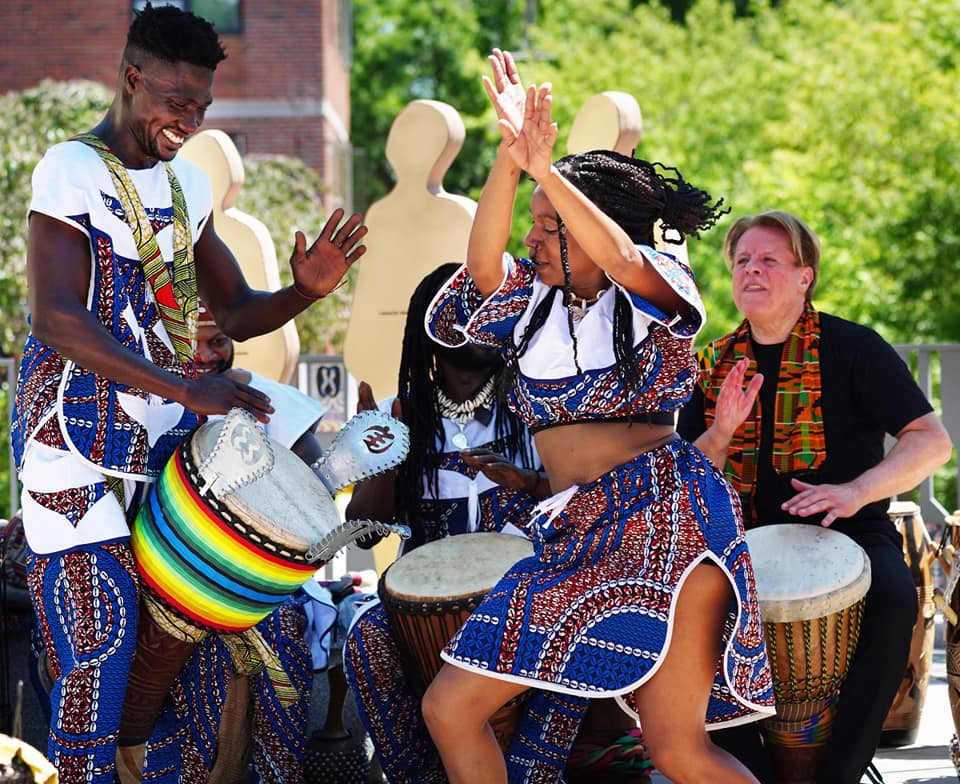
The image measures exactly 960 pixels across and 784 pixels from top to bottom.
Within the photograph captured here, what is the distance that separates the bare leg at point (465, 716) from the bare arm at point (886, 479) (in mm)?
1053

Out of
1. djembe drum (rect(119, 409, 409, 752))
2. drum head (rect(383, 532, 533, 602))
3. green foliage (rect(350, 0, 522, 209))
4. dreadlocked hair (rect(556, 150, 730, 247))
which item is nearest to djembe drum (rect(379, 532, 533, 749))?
drum head (rect(383, 532, 533, 602))

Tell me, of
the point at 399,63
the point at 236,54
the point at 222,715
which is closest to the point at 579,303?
the point at 222,715

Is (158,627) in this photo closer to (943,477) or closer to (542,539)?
(542,539)

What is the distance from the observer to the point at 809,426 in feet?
13.6

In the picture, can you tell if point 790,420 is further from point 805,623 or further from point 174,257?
point 174,257

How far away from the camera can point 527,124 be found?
298 cm

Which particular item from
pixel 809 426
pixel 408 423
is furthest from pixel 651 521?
pixel 408 423

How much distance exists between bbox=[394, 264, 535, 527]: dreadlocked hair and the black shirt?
0.71 meters

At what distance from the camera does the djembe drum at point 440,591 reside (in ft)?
12.3

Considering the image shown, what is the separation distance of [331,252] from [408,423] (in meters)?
1.04

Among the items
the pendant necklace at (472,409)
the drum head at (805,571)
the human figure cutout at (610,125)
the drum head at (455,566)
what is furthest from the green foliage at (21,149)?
the drum head at (805,571)

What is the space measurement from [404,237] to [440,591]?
238 centimetres

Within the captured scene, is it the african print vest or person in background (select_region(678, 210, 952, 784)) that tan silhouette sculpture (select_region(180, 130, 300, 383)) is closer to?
person in background (select_region(678, 210, 952, 784))

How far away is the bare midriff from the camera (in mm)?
3273
